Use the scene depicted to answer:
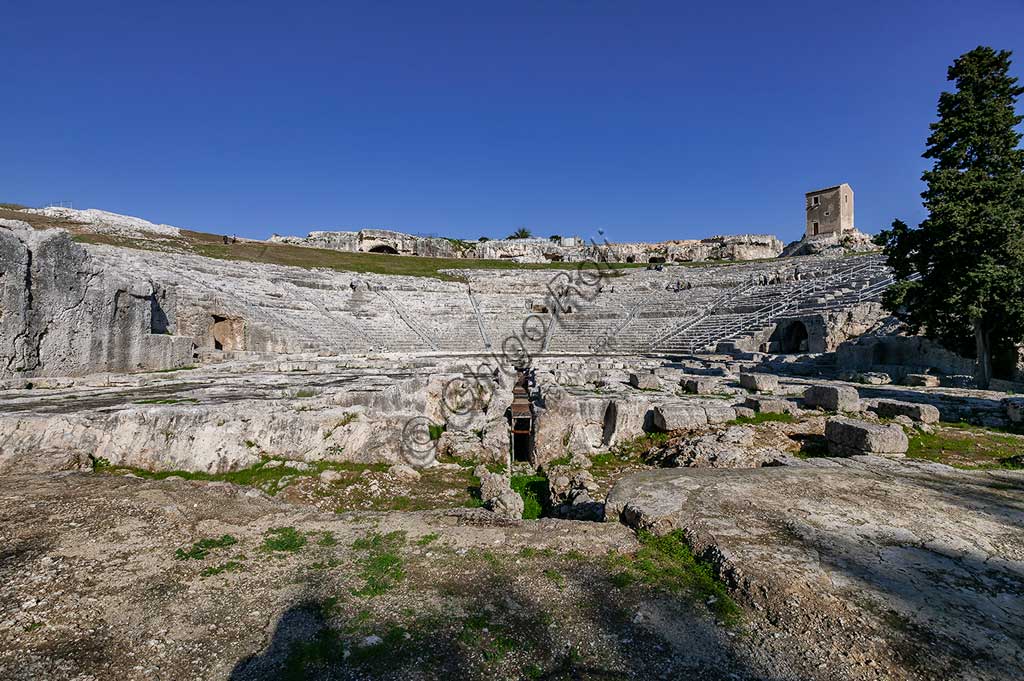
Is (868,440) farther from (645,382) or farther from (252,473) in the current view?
(252,473)

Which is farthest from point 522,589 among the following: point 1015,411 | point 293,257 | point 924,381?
point 293,257

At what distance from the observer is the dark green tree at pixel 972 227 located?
9.23 meters

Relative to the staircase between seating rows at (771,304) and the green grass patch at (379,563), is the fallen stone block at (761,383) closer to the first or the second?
the green grass patch at (379,563)

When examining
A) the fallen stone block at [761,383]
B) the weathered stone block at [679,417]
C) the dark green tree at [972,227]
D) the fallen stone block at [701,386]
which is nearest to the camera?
the weathered stone block at [679,417]

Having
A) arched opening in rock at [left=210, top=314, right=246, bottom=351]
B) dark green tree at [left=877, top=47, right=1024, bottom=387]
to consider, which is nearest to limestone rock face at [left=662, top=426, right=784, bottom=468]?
dark green tree at [left=877, top=47, right=1024, bottom=387]

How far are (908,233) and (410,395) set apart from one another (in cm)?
1195

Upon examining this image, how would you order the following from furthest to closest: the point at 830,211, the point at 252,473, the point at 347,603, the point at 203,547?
the point at 830,211 → the point at 252,473 → the point at 203,547 → the point at 347,603

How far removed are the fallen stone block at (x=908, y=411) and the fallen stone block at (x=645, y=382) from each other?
4220mm

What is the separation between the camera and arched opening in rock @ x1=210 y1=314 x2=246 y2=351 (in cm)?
1980

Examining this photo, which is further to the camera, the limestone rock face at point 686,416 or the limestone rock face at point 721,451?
the limestone rock face at point 686,416

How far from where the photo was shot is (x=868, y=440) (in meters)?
6.11

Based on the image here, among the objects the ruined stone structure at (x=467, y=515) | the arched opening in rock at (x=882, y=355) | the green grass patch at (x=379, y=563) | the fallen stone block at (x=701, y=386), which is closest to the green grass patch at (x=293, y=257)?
the ruined stone structure at (x=467, y=515)

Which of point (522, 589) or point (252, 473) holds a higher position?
point (522, 589)

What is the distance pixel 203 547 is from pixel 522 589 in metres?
2.56
